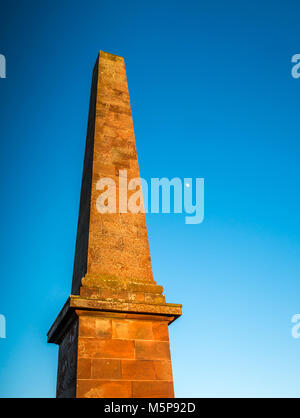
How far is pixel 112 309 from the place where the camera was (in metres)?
6.41

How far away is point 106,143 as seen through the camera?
29.3ft

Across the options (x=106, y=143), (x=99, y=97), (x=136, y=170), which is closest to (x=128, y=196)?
(x=136, y=170)

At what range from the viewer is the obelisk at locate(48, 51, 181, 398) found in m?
6.05

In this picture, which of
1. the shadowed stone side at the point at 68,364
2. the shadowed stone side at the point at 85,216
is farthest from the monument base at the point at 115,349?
the shadowed stone side at the point at 85,216

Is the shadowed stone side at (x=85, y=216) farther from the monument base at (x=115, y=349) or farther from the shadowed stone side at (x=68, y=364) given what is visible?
the monument base at (x=115, y=349)

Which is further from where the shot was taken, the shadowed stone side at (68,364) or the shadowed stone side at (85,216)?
the shadowed stone side at (85,216)

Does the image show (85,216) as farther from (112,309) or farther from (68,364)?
(68,364)

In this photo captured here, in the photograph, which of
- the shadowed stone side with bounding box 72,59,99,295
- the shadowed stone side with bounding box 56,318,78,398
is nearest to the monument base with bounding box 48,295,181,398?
the shadowed stone side with bounding box 56,318,78,398

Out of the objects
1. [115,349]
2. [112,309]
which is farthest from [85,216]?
[115,349]

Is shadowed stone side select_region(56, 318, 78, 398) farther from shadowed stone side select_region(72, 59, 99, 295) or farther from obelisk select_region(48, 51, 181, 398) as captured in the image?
shadowed stone side select_region(72, 59, 99, 295)

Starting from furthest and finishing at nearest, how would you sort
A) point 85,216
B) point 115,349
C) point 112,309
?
point 85,216, point 112,309, point 115,349

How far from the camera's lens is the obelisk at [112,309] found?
6.05 metres

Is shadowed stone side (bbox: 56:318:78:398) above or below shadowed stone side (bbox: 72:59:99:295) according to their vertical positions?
below

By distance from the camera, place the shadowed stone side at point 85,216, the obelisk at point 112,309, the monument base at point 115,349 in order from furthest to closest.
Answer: the shadowed stone side at point 85,216, the obelisk at point 112,309, the monument base at point 115,349
